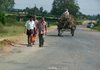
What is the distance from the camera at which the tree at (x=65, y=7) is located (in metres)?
158

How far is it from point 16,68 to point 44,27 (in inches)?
485

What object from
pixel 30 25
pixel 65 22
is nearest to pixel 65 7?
pixel 65 22

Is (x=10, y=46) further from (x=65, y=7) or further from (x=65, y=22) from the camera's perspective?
(x=65, y=7)

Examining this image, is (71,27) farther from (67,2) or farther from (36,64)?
(67,2)

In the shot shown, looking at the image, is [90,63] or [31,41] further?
[31,41]

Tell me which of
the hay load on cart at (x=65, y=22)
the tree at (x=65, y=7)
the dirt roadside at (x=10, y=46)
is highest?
the tree at (x=65, y=7)

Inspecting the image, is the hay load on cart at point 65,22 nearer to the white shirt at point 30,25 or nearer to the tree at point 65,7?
the white shirt at point 30,25

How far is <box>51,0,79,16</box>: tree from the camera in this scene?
158375 mm

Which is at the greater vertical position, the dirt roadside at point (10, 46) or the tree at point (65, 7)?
the tree at point (65, 7)

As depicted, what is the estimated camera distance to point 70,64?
17375mm

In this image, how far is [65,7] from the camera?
167 meters

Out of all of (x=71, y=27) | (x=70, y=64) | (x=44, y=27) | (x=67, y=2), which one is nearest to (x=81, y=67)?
(x=70, y=64)

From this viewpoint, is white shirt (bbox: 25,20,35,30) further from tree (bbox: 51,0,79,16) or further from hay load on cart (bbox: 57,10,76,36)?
tree (bbox: 51,0,79,16)

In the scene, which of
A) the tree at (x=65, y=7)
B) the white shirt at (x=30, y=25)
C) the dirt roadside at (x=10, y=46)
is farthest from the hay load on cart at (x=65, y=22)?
the tree at (x=65, y=7)
